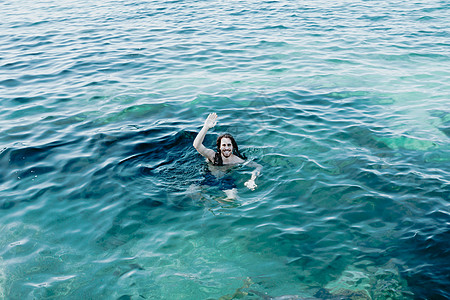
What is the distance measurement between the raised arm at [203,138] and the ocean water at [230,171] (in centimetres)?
41

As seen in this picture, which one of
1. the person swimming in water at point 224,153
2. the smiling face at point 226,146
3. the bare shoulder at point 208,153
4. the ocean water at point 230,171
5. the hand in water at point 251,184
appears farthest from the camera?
→ the bare shoulder at point 208,153

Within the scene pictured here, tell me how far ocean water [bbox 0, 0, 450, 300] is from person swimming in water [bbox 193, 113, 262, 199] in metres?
0.19

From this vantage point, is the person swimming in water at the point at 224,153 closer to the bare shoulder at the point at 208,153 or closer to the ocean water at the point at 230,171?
the bare shoulder at the point at 208,153

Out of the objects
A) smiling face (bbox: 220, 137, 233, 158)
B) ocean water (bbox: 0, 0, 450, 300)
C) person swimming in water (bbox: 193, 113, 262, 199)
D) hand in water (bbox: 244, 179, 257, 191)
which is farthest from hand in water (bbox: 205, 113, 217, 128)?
hand in water (bbox: 244, 179, 257, 191)

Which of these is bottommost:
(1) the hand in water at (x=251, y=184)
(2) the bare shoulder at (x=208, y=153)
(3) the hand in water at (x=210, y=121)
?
(1) the hand in water at (x=251, y=184)

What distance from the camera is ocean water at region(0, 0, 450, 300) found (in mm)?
6363

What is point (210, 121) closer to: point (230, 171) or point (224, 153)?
point (224, 153)

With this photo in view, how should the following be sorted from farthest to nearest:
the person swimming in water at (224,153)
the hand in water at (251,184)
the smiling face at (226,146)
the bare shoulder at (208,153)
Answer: the bare shoulder at (208,153), the smiling face at (226,146), the person swimming in water at (224,153), the hand in water at (251,184)

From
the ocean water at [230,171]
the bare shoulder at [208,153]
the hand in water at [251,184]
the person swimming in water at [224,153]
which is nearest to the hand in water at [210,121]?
the person swimming in water at [224,153]

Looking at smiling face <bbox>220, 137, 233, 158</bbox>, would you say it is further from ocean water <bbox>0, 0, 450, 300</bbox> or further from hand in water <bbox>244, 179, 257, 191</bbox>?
hand in water <bbox>244, 179, 257, 191</bbox>

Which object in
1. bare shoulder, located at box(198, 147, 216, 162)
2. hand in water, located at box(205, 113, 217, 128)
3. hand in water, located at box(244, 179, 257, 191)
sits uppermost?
hand in water, located at box(205, 113, 217, 128)

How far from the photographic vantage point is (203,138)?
931 cm

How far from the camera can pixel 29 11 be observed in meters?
27.8

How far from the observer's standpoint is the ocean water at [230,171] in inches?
251
